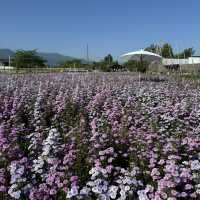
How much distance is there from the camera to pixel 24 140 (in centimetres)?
582

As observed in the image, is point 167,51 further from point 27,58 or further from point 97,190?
point 97,190

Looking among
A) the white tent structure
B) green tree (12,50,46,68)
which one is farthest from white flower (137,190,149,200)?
green tree (12,50,46,68)

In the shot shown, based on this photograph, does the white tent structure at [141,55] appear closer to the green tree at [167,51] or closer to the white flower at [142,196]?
the white flower at [142,196]

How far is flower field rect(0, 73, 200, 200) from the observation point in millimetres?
3451

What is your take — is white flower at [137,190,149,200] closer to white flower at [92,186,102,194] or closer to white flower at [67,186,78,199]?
white flower at [92,186,102,194]

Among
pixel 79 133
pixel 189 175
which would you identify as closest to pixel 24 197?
pixel 189 175

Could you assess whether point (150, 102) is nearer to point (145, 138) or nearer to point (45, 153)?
point (145, 138)

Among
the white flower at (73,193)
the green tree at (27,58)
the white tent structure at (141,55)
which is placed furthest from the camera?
the green tree at (27,58)

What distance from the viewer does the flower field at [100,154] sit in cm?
345

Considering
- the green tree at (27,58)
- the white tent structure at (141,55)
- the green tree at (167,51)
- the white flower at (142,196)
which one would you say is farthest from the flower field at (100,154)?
the green tree at (27,58)

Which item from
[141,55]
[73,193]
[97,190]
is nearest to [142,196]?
[97,190]

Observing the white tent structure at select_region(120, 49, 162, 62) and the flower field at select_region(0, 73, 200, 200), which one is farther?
the white tent structure at select_region(120, 49, 162, 62)

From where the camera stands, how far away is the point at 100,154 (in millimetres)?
4348

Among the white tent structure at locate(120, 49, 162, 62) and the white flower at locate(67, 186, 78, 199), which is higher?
the white tent structure at locate(120, 49, 162, 62)
